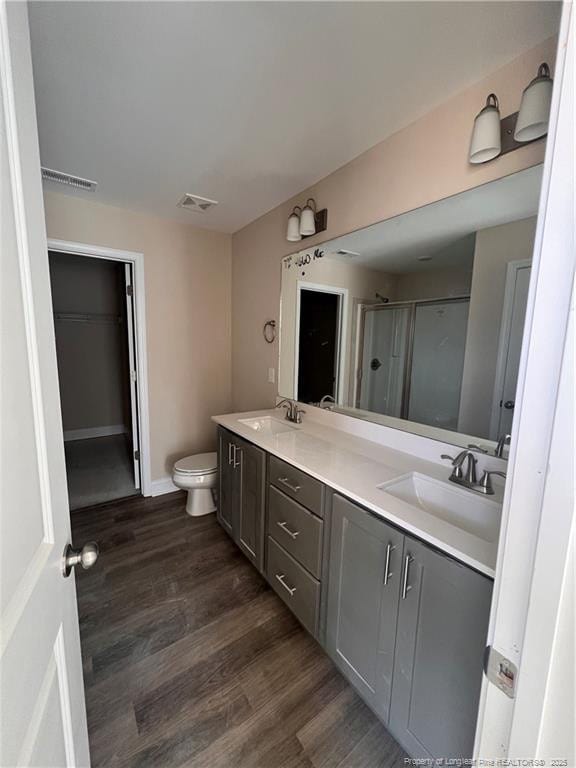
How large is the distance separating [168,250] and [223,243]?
54 centimetres

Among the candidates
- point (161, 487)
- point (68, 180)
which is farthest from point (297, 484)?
point (68, 180)

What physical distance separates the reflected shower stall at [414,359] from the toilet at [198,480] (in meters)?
1.34

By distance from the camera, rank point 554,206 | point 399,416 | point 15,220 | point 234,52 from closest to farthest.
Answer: point 554,206
point 15,220
point 234,52
point 399,416

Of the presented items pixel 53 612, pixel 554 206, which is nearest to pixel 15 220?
pixel 53 612

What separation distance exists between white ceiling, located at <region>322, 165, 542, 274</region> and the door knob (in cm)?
171

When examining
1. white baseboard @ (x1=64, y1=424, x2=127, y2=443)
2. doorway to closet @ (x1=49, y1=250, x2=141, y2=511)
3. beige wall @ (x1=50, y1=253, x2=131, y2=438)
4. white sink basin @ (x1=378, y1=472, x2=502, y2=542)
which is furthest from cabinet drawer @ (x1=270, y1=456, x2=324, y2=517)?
white baseboard @ (x1=64, y1=424, x2=127, y2=443)

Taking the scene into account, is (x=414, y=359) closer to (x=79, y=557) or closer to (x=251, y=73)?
(x=251, y=73)

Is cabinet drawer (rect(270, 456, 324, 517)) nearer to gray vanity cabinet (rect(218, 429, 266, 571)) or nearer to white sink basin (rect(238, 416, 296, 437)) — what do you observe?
gray vanity cabinet (rect(218, 429, 266, 571))

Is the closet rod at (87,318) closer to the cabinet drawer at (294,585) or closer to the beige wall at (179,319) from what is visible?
the beige wall at (179,319)

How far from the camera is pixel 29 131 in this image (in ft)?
2.00

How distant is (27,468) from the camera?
571 mm

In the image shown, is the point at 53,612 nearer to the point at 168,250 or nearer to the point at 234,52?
the point at 234,52

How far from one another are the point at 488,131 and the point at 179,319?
2.49 m

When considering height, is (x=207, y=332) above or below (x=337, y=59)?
below
